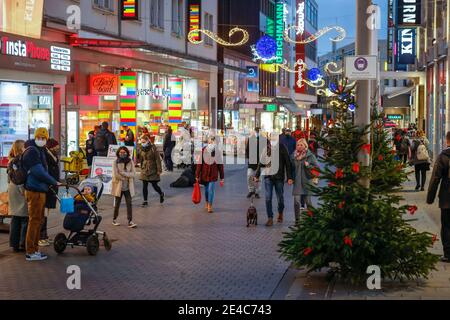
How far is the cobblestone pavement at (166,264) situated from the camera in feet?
31.6

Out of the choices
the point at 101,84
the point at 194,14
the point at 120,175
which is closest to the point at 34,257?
the point at 120,175

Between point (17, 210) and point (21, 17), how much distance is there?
9.77 m

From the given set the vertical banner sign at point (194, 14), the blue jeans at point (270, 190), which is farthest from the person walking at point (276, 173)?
the vertical banner sign at point (194, 14)

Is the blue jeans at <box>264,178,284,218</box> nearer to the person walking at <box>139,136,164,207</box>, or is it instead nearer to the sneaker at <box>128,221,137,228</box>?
the sneaker at <box>128,221,137,228</box>

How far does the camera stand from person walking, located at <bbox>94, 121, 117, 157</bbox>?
2566 centimetres

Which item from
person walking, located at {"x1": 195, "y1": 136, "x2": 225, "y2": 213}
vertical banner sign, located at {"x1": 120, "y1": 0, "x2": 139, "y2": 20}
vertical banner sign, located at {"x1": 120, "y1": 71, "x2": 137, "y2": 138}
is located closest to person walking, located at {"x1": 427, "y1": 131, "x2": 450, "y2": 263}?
person walking, located at {"x1": 195, "y1": 136, "x2": 225, "y2": 213}

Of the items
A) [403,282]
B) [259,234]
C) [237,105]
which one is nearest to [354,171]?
[403,282]

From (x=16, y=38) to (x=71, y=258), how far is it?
973 centimetres

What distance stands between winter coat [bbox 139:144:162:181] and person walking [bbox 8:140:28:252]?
21.7 feet

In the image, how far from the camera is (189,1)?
38.9 meters

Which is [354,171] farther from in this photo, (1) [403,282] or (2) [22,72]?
(2) [22,72]

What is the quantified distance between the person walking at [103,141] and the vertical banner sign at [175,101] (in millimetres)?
10991

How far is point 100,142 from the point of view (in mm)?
25688
